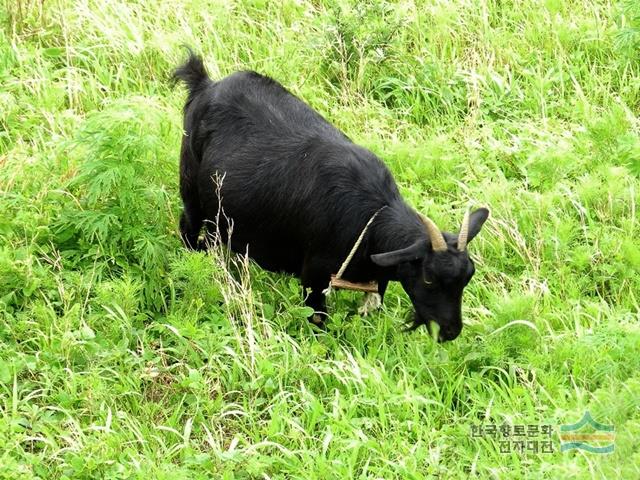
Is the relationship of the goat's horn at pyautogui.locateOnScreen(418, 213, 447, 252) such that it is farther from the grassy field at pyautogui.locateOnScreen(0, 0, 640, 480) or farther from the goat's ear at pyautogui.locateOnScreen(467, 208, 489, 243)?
the grassy field at pyautogui.locateOnScreen(0, 0, 640, 480)

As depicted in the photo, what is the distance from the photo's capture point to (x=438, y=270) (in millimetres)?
5418

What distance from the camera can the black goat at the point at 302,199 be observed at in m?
5.56

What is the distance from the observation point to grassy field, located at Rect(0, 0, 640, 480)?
510cm

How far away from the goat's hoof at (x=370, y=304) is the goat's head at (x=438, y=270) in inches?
18.0

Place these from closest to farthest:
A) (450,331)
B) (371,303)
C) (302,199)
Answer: (450,331) < (302,199) < (371,303)

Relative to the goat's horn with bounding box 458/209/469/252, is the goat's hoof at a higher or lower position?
lower

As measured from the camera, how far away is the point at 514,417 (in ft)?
16.8

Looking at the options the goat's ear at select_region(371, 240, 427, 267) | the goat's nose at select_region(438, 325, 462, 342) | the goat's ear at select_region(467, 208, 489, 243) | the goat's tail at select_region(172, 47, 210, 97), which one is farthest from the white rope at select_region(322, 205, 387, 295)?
the goat's tail at select_region(172, 47, 210, 97)

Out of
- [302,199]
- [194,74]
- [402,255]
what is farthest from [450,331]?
[194,74]

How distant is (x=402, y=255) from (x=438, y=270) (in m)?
0.22

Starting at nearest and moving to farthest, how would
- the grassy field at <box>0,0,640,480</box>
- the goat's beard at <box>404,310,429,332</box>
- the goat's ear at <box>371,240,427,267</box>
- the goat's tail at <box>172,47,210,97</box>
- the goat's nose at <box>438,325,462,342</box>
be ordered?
the grassy field at <box>0,0,640,480</box> → the goat's ear at <box>371,240,427,267</box> → the goat's nose at <box>438,325,462,342</box> → the goat's beard at <box>404,310,429,332</box> → the goat's tail at <box>172,47,210,97</box>

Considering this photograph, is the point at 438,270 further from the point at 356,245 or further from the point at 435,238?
the point at 356,245

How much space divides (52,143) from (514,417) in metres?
3.85

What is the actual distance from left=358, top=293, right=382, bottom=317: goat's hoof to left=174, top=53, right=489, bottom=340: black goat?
0.36ft
